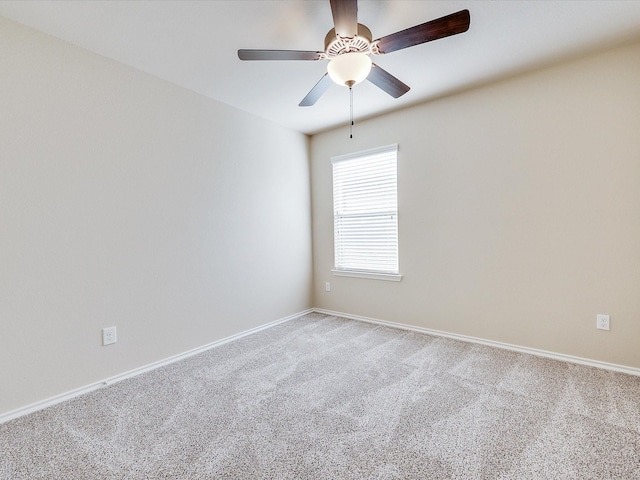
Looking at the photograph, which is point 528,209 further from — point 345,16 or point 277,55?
point 277,55

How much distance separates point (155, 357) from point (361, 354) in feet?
5.80

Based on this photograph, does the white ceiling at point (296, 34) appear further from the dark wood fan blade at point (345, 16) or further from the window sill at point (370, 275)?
the window sill at point (370, 275)

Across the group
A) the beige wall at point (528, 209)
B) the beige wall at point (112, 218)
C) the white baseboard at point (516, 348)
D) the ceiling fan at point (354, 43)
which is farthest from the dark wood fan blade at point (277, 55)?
the white baseboard at point (516, 348)

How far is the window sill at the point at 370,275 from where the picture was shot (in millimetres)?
3542

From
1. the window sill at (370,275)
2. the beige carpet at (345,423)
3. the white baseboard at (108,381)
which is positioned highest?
the window sill at (370,275)

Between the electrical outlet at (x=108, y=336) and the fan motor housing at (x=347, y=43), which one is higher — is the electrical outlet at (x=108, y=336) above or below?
below

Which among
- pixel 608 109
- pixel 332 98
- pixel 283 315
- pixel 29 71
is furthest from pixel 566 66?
pixel 29 71

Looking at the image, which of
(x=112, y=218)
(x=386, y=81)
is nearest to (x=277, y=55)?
(x=386, y=81)

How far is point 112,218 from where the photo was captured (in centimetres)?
240

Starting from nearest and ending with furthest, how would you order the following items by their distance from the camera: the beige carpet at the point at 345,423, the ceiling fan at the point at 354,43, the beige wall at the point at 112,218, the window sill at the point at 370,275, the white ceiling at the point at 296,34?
the beige carpet at the point at 345,423
the ceiling fan at the point at 354,43
the white ceiling at the point at 296,34
the beige wall at the point at 112,218
the window sill at the point at 370,275

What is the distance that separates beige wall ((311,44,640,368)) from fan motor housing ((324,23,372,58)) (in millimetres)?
1629

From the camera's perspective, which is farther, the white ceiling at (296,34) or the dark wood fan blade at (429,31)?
the white ceiling at (296,34)

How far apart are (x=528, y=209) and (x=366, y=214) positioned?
1626 mm

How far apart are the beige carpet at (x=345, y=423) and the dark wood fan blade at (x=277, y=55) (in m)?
2.13
